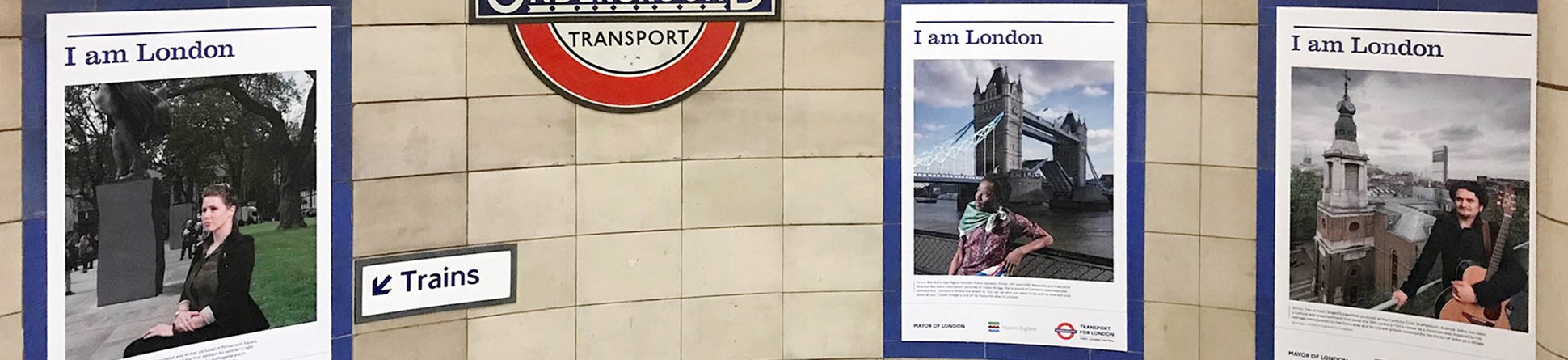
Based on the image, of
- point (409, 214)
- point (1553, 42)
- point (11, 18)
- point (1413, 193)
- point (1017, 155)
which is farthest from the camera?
point (1017, 155)

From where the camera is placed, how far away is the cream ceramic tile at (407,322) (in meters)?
4.66

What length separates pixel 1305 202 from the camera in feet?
15.7

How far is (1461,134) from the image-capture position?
14.7ft

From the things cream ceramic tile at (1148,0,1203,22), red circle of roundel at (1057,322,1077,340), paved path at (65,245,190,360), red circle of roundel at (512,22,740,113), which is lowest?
red circle of roundel at (1057,322,1077,340)

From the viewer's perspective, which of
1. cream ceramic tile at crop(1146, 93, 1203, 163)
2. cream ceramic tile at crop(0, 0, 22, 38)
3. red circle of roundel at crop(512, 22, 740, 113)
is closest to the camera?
cream ceramic tile at crop(0, 0, 22, 38)

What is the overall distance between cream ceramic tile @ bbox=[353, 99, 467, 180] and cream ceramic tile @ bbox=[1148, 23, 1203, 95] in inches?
95.8

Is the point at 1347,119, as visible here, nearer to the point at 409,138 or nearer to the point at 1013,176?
the point at 1013,176

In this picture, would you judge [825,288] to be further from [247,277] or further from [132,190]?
[132,190]

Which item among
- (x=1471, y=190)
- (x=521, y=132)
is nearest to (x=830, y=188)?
(x=521, y=132)

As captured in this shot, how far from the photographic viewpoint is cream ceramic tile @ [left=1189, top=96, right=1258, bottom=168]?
488 cm

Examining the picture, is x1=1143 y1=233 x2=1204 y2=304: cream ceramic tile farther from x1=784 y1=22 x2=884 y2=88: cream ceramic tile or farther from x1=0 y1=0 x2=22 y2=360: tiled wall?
x1=0 y1=0 x2=22 y2=360: tiled wall

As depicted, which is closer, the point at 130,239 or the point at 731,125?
the point at 130,239

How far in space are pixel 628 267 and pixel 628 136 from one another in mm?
479

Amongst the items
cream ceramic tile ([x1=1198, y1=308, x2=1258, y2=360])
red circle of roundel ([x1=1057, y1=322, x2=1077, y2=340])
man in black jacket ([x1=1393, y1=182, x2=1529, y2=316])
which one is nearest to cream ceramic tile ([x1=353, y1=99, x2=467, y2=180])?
red circle of roundel ([x1=1057, y1=322, x2=1077, y2=340])
